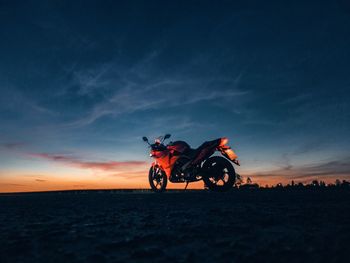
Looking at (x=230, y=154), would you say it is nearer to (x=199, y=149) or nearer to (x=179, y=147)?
(x=199, y=149)

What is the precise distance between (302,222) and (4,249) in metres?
2.57

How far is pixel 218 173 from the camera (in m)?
8.77

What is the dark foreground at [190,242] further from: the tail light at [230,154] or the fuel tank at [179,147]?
the fuel tank at [179,147]

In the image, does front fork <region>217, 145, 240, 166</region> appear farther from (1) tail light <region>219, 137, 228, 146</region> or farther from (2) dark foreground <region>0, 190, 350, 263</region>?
(2) dark foreground <region>0, 190, 350, 263</region>

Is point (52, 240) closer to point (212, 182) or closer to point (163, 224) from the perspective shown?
point (163, 224)

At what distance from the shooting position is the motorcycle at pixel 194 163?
28.1 feet

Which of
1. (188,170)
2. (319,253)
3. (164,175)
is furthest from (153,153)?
(319,253)

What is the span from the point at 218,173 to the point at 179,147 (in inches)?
73.0

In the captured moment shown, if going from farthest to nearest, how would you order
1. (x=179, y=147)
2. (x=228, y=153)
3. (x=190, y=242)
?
1. (x=179, y=147)
2. (x=228, y=153)
3. (x=190, y=242)

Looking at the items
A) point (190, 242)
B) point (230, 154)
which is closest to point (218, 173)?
point (230, 154)

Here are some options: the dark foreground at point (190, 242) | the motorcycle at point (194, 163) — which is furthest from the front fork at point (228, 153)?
the dark foreground at point (190, 242)

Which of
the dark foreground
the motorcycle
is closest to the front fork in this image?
the motorcycle

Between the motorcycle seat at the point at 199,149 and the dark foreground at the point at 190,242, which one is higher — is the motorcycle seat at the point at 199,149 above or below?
above

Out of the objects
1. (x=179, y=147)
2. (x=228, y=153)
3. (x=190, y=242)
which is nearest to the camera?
(x=190, y=242)
